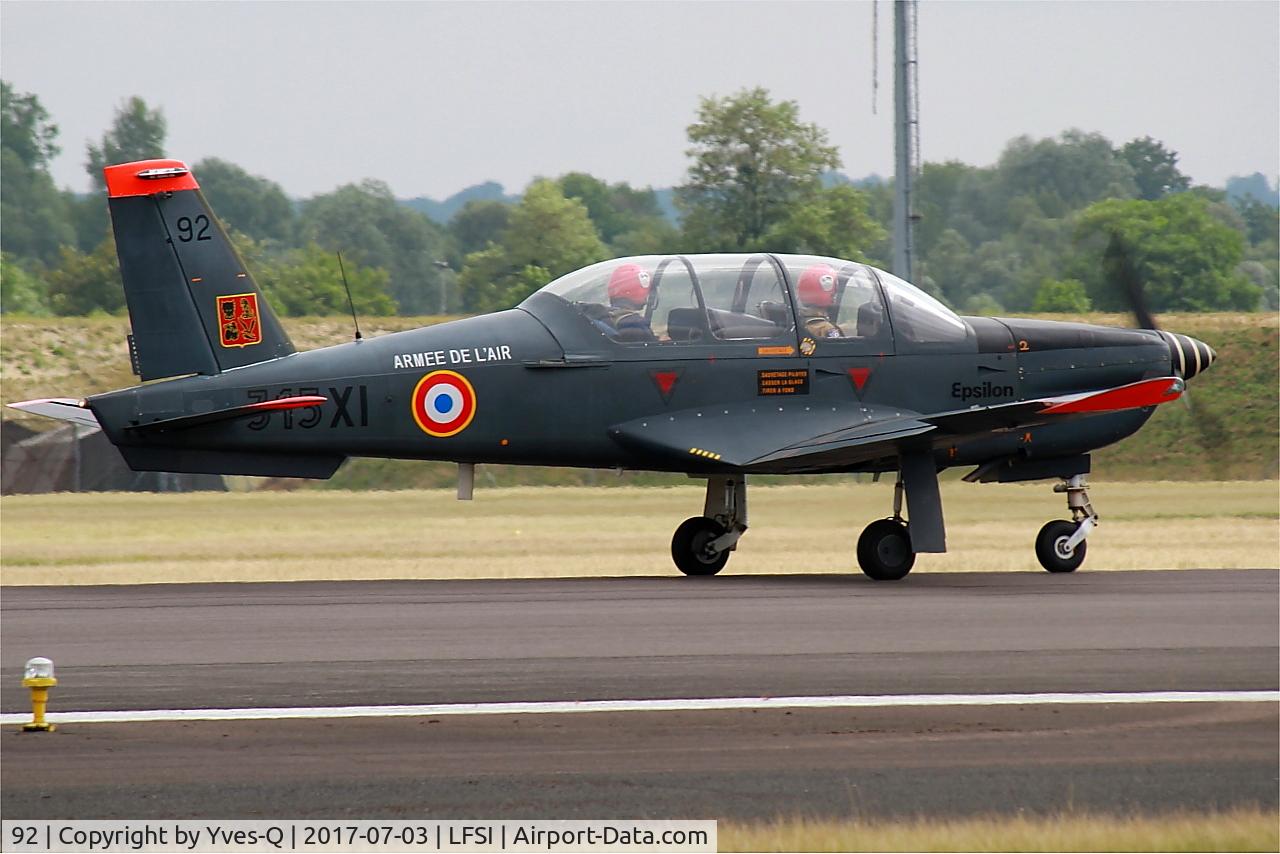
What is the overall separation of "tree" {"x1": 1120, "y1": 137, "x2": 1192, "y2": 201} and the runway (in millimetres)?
111329

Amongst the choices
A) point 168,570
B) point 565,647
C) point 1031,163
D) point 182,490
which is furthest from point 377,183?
point 565,647

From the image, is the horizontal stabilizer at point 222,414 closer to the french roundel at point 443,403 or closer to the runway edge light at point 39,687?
the french roundel at point 443,403

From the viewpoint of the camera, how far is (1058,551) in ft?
51.8

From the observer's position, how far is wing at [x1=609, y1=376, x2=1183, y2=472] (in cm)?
1463

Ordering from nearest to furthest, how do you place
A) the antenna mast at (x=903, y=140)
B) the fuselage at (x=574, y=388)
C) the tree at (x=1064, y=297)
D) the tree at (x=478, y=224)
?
the fuselage at (x=574, y=388) → the antenna mast at (x=903, y=140) → the tree at (x=1064, y=297) → the tree at (x=478, y=224)

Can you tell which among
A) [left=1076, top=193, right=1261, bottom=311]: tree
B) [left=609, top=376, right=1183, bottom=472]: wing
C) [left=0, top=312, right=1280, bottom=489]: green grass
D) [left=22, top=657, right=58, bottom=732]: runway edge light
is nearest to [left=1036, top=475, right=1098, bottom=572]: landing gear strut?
[left=609, top=376, right=1183, bottom=472]: wing

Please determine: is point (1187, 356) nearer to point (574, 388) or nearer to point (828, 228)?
point (574, 388)

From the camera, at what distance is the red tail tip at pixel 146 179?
1476 centimetres

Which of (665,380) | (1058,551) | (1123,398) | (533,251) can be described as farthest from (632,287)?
(533,251)

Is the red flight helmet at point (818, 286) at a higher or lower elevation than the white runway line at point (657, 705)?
higher

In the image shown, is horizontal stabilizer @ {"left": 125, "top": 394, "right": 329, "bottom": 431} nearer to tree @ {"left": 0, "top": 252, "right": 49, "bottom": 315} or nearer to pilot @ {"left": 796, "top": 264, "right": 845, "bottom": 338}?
pilot @ {"left": 796, "top": 264, "right": 845, "bottom": 338}

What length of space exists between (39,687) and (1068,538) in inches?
411

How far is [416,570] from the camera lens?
59.1 ft

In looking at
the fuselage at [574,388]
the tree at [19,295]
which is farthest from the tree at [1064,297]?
the fuselage at [574,388]
